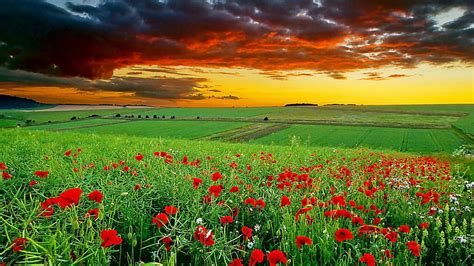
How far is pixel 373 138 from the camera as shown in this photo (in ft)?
170

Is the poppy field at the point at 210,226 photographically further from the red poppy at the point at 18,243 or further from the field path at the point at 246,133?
the field path at the point at 246,133

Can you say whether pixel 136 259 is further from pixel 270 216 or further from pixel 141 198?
pixel 270 216

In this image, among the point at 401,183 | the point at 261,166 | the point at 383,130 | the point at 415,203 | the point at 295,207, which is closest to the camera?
the point at 295,207

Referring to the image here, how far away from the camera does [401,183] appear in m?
7.18

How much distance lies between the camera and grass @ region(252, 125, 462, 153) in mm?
44375

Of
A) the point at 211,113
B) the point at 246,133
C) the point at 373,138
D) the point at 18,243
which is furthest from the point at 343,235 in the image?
the point at 211,113

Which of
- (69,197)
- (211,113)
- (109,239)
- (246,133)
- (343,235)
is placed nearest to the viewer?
(109,239)

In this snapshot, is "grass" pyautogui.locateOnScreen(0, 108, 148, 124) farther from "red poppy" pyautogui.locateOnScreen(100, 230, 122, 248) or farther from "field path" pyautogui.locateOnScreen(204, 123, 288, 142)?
"red poppy" pyautogui.locateOnScreen(100, 230, 122, 248)

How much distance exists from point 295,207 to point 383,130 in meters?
60.0

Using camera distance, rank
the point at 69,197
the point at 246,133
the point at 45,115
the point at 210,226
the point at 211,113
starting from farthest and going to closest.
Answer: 1. the point at 211,113
2. the point at 45,115
3. the point at 246,133
4. the point at 210,226
5. the point at 69,197

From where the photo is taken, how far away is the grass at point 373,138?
4438 cm

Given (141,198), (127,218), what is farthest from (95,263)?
(141,198)

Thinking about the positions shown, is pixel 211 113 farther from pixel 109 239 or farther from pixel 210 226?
pixel 109 239

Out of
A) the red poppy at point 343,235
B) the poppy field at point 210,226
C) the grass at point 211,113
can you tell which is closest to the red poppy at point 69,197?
the poppy field at point 210,226
